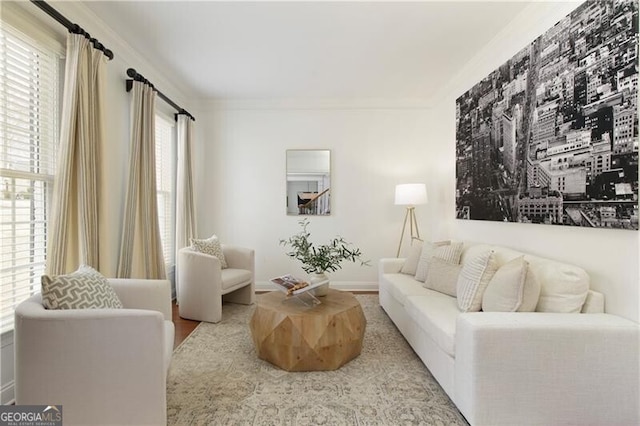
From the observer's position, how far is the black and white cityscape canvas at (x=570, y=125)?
1703 millimetres

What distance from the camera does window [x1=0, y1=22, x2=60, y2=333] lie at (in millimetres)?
1901

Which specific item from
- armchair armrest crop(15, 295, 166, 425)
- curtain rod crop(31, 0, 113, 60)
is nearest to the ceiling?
curtain rod crop(31, 0, 113, 60)

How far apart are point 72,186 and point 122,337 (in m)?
1.38

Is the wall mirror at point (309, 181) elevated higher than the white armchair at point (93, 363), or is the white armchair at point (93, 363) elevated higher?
the wall mirror at point (309, 181)

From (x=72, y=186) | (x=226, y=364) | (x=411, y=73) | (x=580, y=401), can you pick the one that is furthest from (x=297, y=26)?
(x=580, y=401)

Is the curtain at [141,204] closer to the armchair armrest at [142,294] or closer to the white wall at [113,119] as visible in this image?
the white wall at [113,119]

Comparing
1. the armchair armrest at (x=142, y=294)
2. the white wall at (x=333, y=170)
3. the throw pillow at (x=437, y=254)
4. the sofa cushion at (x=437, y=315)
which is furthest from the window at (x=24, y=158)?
the throw pillow at (x=437, y=254)

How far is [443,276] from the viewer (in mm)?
2742

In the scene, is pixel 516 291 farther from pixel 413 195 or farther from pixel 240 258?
pixel 240 258

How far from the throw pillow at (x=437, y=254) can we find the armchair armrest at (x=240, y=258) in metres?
1.99

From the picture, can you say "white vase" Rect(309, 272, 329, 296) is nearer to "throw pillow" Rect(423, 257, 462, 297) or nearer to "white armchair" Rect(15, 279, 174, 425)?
"throw pillow" Rect(423, 257, 462, 297)

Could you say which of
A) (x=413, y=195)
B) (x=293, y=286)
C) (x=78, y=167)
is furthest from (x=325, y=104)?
(x=78, y=167)

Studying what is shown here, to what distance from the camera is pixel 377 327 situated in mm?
3096

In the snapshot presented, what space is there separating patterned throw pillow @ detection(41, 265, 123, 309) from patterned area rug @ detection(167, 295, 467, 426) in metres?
0.76
